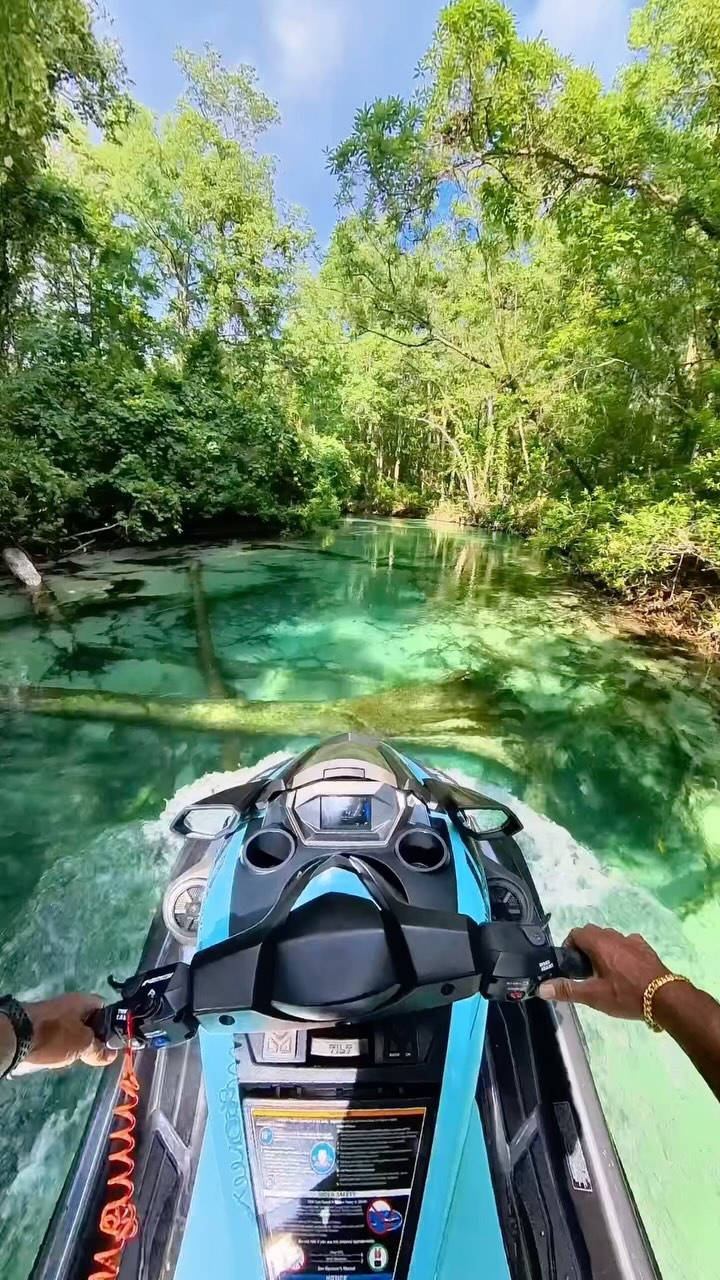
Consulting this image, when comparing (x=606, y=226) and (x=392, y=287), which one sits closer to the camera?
(x=606, y=226)

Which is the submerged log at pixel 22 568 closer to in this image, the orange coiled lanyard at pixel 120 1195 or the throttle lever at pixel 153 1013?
the orange coiled lanyard at pixel 120 1195

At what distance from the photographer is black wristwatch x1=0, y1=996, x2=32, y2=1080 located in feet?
3.08

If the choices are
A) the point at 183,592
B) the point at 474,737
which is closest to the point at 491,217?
the point at 183,592

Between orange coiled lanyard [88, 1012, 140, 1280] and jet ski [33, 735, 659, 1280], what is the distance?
3cm

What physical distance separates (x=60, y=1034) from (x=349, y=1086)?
540mm

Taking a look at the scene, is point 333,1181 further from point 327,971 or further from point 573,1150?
point 573,1150

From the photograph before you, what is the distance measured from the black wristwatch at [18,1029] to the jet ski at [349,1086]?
11 cm

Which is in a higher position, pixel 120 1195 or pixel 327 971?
pixel 327 971

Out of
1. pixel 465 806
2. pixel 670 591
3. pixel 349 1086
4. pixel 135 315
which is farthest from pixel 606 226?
pixel 135 315

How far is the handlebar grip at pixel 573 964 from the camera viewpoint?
1.09m

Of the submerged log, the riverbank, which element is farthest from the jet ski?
the submerged log

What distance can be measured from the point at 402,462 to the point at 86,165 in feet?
55.2

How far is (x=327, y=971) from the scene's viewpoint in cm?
93

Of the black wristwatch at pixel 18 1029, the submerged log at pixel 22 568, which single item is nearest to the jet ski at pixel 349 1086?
the black wristwatch at pixel 18 1029
